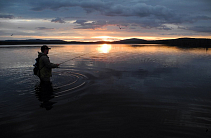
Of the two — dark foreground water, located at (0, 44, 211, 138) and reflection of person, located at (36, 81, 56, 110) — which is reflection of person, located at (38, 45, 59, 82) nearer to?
reflection of person, located at (36, 81, 56, 110)

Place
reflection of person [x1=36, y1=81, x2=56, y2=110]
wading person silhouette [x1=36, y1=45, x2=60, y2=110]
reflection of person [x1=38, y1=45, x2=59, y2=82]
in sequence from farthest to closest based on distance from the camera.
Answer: reflection of person [x1=38, y1=45, x2=59, y2=82] → wading person silhouette [x1=36, y1=45, x2=60, y2=110] → reflection of person [x1=36, y1=81, x2=56, y2=110]

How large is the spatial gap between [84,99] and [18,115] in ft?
8.92

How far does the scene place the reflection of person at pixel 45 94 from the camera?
6.61m

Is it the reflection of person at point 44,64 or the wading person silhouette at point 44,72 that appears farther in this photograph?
the reflection of person at point 44,64

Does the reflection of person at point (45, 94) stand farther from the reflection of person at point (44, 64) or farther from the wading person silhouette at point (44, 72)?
the reflection of person at point (44, 64)

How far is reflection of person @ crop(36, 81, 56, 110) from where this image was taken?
6609 millimetres

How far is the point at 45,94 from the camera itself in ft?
25.8

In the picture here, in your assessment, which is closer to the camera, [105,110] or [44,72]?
[105,110]

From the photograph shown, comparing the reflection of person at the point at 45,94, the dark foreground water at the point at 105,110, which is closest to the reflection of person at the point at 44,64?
the reflection of person at the point at 45,94

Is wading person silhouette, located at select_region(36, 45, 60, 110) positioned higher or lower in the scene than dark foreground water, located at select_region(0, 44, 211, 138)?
higher

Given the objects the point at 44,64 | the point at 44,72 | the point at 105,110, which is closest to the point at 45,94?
the point at 44,72

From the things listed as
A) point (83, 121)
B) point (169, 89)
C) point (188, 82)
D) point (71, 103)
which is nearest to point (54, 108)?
point (71, 103)

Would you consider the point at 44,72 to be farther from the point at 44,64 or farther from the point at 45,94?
the point at 45,94

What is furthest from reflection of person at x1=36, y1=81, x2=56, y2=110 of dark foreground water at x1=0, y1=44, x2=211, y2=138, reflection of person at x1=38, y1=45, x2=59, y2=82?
reflection of person at x1=38, y1=45, x2=59, y2=82
